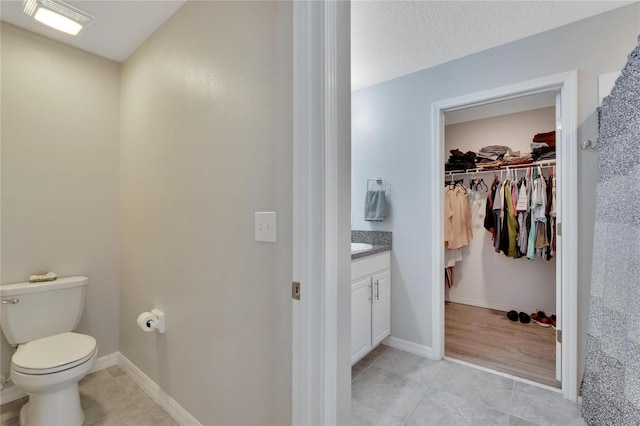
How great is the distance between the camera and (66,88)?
6.49 ft

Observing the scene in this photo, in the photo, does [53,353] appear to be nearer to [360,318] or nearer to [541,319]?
[360,318]

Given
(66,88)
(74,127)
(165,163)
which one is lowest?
(165,163)

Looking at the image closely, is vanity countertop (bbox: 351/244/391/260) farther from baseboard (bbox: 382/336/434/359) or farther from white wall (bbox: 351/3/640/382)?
baseboard (bbox: 382/336/434/359)

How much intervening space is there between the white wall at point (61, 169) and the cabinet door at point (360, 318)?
1803 millimetres

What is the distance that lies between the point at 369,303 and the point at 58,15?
2.61 m

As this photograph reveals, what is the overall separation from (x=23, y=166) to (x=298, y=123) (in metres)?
2.00

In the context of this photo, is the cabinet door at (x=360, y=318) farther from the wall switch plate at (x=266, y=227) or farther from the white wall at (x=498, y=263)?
the white wall at (x=498, y=263)

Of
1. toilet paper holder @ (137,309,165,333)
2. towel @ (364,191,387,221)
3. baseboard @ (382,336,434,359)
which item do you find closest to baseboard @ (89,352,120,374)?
toilet paper holder @ (137,309,165,333)

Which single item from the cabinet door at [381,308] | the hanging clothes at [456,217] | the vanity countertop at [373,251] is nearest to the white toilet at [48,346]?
the vanity countertop at [373,251]

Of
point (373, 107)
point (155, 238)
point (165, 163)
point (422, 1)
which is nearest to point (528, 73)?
point (422, 1)

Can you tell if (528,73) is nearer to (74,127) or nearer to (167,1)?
(167,1)

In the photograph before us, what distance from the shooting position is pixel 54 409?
1444mm

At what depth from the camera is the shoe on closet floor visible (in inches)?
120

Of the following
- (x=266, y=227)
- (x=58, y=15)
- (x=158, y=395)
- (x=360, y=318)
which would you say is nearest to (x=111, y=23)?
(x=58, y=15)
